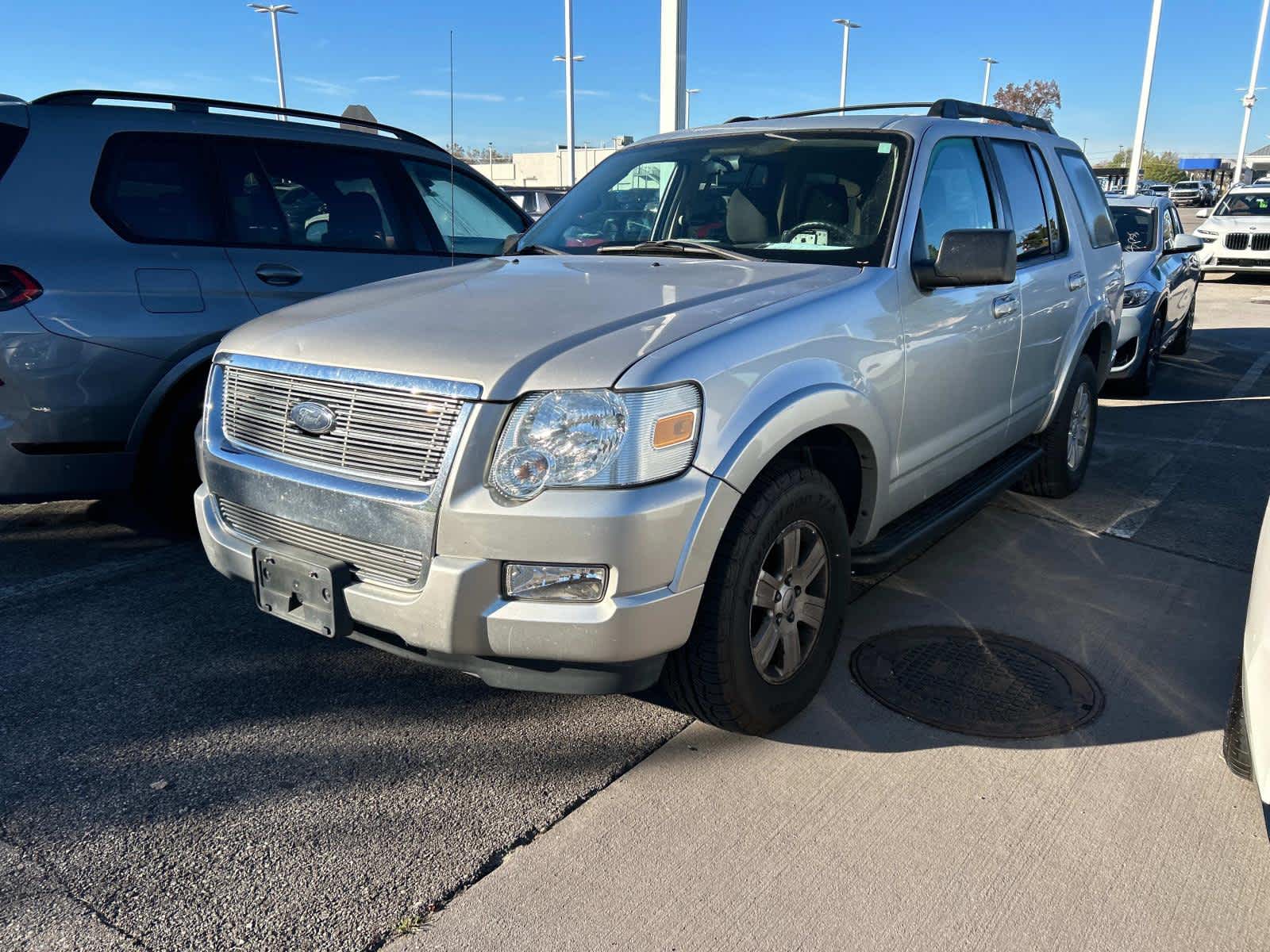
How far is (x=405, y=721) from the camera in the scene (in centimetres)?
308

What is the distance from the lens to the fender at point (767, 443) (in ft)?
8.16

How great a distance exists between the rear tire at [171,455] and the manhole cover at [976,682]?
2.95 metres

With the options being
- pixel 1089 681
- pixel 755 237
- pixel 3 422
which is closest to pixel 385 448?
pixel 755 237

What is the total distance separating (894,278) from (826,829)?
1812 millimetres

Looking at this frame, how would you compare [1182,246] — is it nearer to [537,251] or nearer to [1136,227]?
[1136,227]

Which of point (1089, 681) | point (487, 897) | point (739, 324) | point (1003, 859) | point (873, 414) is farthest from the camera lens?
Answer: point (1089, 681)

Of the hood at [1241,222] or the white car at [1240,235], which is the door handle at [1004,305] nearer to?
the white car at [1240,235]

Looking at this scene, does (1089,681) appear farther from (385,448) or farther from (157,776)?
(157,776)

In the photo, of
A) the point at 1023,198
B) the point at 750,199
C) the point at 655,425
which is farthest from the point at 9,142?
the point at 1023,198

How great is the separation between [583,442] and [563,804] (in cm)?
102

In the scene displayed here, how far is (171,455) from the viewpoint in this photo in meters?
4.26

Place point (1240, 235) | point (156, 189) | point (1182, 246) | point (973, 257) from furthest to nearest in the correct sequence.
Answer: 1. point (1240, 235)
2. point (1182, 246)
3. point (156, 189)
4. point (973, 257)

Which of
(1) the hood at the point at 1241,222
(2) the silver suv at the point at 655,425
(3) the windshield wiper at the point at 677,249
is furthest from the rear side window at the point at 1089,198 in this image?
(1) the hood at the point at 1241,222

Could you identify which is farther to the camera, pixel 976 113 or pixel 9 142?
pixel 976 113
